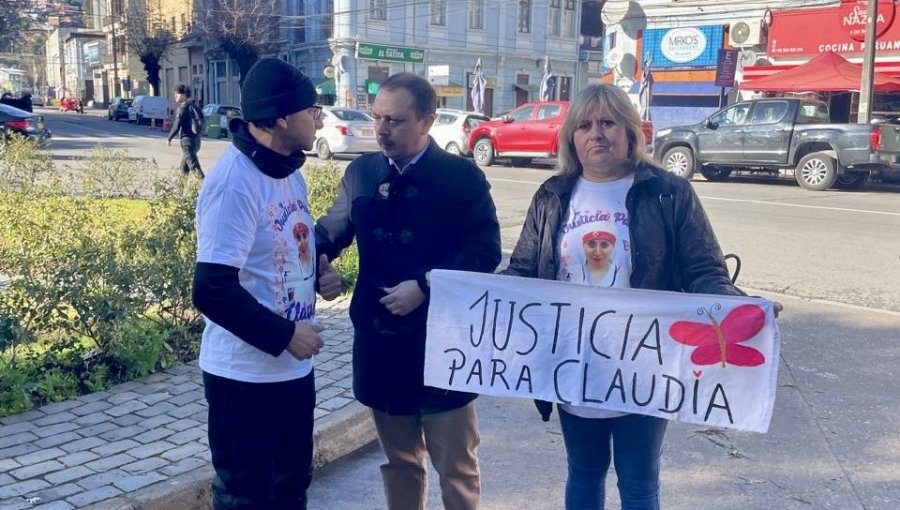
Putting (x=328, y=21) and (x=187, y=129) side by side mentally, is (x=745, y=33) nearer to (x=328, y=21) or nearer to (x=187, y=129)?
(x=187, y=129)

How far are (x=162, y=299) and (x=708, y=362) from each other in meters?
3.85

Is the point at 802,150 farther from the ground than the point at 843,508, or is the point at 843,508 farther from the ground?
the point at 802,150

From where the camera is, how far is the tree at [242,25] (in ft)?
138

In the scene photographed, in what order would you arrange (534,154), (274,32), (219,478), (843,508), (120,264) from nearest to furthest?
1. (219,478)
2. (843,508)
3. (120,264)
4. (534,154)
5. (274,32)

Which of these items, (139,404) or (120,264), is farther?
(120,264)

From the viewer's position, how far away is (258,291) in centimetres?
264

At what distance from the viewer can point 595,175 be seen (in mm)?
2924

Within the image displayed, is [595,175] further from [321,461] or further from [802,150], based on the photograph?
[802,150]

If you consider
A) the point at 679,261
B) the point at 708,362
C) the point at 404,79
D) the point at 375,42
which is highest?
the point at 375,42

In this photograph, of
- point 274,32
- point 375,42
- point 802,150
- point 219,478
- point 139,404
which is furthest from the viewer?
point 274,32

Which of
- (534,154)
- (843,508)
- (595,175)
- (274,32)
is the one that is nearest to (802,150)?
(534,154)

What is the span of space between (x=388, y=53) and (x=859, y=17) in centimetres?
2234

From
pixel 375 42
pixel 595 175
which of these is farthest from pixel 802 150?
pixel 375 42

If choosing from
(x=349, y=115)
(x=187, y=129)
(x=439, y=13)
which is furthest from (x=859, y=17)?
(x=439, y=13)
